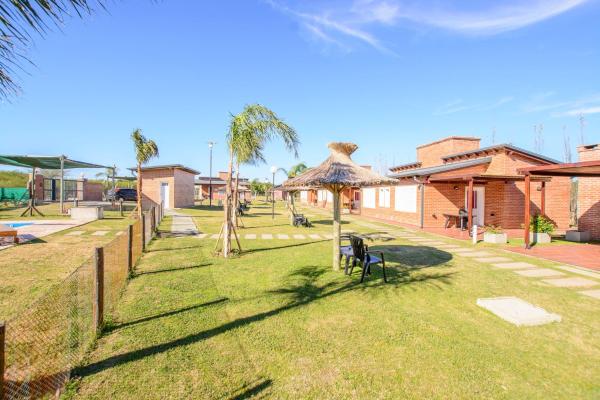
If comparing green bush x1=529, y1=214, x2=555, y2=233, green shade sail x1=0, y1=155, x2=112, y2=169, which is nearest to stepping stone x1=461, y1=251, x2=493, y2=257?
green bush x1=529, y1=214, x2=555, y2=233

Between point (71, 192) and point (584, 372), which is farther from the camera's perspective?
point (71, 192)

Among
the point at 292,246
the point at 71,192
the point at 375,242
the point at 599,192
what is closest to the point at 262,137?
the point at 292,246

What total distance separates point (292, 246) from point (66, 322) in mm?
7706

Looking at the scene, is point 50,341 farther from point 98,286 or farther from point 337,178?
point 337,178

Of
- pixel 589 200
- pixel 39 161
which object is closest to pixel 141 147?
pixel 39 161

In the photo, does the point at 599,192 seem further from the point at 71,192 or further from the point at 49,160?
the point at 71,192

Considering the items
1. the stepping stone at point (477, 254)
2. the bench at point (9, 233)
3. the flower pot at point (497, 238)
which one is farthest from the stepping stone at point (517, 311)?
the bench at point (9, 233)

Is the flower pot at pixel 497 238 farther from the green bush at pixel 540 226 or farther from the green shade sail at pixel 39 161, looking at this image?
the green shade sail at pixel 39 161

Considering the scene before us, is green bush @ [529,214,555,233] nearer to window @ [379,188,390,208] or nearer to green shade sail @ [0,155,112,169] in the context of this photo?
window @ [379,188,390,208]

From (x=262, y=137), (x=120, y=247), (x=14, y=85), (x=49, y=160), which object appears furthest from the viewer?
(x=49, y=160)

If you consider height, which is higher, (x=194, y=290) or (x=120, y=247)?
(x=120, y=247)

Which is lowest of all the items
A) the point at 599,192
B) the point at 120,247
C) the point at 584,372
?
the point at 584,372

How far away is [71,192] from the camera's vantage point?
43188 mm

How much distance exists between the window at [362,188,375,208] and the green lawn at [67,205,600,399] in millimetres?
19021
